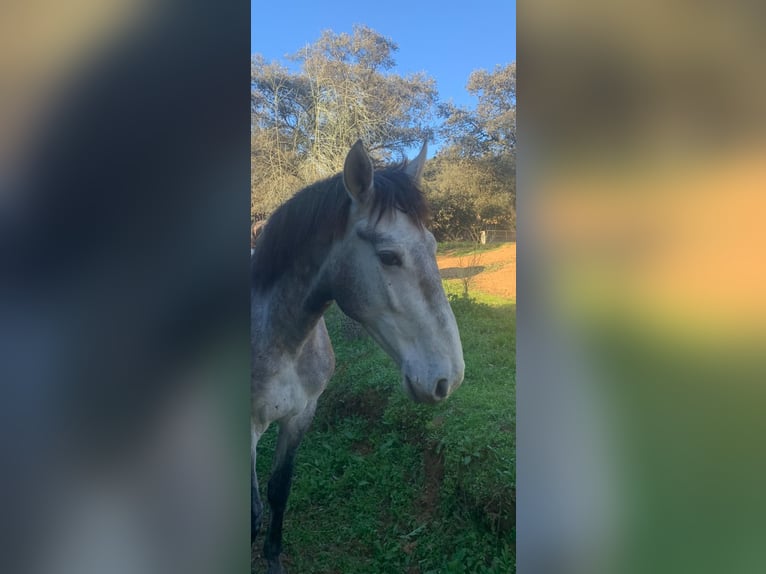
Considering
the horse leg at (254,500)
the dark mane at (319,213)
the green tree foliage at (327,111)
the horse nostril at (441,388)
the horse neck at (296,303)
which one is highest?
the green tree foliage at (327,111)

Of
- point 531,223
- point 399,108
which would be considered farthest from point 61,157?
point 531,223

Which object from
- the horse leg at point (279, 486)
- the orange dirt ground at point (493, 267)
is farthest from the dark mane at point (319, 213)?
the horse leg at point (279, 486)

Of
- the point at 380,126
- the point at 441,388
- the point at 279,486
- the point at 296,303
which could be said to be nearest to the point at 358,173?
the point at 380,126

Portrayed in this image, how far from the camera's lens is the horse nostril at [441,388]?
201cm

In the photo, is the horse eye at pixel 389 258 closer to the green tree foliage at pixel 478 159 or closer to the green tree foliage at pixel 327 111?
the green tree foliage at pixel 478 159

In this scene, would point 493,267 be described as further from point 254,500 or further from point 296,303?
point 254,500

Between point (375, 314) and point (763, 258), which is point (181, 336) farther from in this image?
point (763, 258)

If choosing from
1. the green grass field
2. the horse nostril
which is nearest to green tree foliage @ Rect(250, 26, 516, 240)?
the green grass field

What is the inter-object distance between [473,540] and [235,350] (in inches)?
47.8

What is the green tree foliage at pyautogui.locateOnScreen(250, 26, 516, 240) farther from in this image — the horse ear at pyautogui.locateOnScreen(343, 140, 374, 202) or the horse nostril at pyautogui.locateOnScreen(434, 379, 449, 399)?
the horse nostril at pyautogui.locateOnScreen(434, 379, 449, 399)

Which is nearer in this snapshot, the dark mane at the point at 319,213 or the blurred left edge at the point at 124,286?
the blurred left edge at the point at 124,286

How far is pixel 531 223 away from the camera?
204 centimetres

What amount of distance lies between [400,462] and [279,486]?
497mm

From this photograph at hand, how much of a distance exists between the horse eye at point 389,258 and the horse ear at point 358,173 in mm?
234
